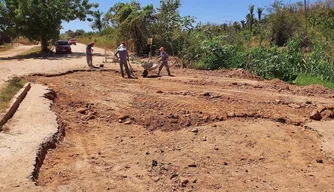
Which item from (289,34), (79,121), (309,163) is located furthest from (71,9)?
(309,163)

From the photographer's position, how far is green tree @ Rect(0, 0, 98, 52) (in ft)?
82.1

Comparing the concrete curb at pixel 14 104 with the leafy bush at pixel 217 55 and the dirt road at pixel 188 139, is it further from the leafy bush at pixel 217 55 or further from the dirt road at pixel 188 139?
the leafy bush at pixel 217 55

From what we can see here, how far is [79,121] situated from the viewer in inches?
357

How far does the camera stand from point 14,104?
9219 millimetres

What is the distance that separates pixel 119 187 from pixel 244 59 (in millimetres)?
12029

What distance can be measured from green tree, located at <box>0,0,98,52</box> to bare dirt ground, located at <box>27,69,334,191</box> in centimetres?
1429

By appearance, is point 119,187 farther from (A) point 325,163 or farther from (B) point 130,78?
(B) point 130,78

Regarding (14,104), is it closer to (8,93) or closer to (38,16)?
(8,93)

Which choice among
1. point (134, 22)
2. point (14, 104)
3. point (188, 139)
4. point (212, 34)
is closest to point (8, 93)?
point (14, 104)

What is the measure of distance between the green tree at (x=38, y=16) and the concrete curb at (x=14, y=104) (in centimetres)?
1496

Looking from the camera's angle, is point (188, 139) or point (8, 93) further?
point (8, 93)

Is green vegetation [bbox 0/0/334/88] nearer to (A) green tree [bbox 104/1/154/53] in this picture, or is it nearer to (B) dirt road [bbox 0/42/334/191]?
(A) green tree [bbox 104/1/154/53]

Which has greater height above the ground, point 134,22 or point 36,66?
point 134,22

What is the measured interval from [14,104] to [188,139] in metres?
4.39
